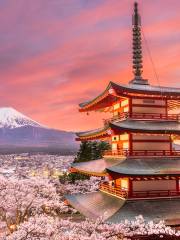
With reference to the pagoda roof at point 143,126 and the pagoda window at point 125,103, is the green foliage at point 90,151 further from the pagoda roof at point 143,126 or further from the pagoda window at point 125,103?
the pagoda roof at point 143,126

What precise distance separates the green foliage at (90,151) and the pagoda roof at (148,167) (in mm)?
30764

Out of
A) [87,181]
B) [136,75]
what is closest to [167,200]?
[136,75]

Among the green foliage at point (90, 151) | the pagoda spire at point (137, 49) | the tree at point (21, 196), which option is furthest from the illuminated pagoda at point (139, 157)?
the green foliage at point (90, 151)

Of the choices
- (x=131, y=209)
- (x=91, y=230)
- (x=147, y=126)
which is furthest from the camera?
(x=147, y=126)

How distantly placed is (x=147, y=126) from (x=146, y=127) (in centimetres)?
28

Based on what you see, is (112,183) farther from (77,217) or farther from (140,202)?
(77,217)

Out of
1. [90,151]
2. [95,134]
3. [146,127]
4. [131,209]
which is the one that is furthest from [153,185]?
[90,151]

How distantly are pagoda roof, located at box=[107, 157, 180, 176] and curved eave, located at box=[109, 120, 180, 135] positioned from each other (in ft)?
6.39

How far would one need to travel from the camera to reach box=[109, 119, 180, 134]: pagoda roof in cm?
2492

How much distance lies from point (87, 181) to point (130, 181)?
30.8 m

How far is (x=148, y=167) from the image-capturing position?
24516 mm

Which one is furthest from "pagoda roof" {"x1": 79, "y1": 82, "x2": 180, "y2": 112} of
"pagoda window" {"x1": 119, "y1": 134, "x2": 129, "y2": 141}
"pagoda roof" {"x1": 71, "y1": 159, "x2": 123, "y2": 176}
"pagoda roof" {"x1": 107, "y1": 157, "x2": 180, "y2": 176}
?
"pagoda roof" {"x1": 71, "y1": 159, "x2": 123, "y2": 176}

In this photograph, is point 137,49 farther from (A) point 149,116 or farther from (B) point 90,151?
(B) point 90,151

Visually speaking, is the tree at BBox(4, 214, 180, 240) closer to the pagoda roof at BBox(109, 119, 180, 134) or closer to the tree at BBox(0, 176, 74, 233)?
the pagoda roof at BBox(109, 119, 180, 134)
